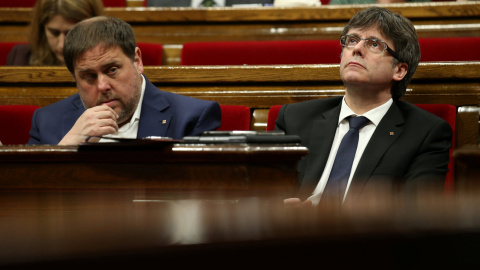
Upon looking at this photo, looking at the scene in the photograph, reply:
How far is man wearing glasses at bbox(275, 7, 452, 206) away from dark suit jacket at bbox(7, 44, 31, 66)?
0.57 meters

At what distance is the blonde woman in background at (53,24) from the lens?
106cm

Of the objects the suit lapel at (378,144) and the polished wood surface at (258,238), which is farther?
the suit lapel at (378,144)

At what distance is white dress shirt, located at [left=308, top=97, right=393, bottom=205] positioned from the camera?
0.71m

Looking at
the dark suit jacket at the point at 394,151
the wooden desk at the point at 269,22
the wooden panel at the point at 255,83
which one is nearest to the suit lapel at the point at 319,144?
the dark suit jacket at the point at 394,151

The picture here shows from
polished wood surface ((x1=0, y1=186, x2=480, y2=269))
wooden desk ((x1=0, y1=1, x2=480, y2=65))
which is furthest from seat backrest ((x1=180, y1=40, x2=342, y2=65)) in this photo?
polished wood surface ((x1=0, y1=186, x2=480, y2=269))

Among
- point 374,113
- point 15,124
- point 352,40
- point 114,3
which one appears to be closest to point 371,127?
point 374,113

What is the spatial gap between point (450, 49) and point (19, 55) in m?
0.76

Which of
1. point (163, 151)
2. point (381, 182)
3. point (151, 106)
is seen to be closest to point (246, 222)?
point (163, 151)

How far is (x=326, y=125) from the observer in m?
0.74

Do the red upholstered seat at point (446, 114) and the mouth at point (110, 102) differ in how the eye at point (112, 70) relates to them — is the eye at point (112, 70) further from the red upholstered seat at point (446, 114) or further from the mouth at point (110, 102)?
the red upholstered seat at point (446, 114)

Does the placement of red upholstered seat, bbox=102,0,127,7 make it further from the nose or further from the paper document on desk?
the paper document on desk

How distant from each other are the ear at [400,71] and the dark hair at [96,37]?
1.14 feet

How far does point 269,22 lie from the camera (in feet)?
3.85

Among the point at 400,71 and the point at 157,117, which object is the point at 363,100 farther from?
the point at 157,117
